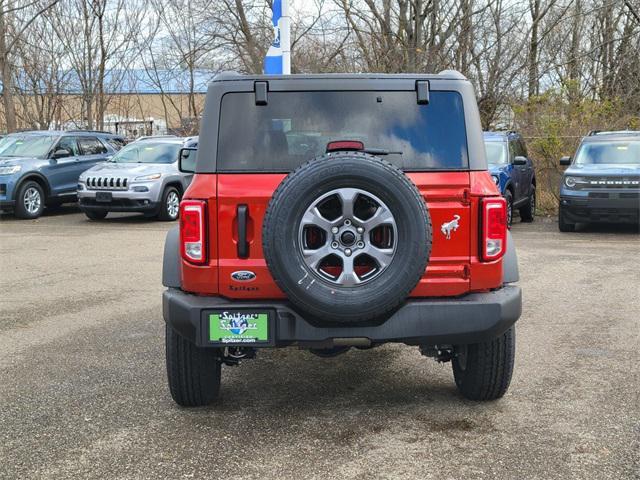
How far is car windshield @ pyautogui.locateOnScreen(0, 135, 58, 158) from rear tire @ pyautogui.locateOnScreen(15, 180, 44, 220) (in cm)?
78

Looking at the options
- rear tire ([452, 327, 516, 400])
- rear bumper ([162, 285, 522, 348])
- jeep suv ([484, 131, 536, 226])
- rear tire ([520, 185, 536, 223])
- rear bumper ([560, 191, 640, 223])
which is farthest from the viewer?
A: rear tire ([520, 185, 536, 223])

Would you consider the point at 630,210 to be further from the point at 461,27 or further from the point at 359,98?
the point at 461,27

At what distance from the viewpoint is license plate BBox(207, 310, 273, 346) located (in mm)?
3914

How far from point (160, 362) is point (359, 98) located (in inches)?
99.6

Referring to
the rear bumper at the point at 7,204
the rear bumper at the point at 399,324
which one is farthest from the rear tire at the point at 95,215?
the rear bumper at the point at 399,324

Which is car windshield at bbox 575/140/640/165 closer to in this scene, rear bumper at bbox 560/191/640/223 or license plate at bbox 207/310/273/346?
rear bumper at bbox 560/191/640/223

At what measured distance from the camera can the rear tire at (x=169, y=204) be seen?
15.5 m

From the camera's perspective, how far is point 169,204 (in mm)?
15766

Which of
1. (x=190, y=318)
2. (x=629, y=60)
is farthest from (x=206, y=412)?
(x=629, y=60)

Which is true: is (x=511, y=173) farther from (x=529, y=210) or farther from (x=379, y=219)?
(x=379, y=219)

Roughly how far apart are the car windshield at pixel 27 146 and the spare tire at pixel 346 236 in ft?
→ 46.2

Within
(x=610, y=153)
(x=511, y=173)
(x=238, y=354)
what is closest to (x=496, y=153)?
(x=511, y=173)

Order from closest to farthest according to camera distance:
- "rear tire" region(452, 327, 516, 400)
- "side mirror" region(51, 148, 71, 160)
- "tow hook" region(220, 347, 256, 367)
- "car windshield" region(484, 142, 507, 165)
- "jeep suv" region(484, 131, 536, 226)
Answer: "tow hook" region(220, 347, 256, 367) → "rear tire" region(452, 327, 516, 400) → "jeep suv" region(484, 131, 536, 226) → "car windshield" region(484, 142, 507, 165) → "side mirror" region(51, 148, 71, 160)

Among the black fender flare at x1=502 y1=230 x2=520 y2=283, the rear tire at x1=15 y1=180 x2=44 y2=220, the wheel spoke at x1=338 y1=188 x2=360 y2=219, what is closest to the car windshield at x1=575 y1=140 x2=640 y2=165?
the black fender flare at x1=502 y1=230 x2=520 y2=283
